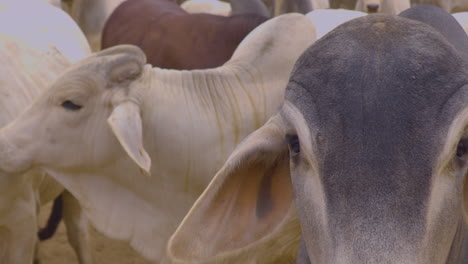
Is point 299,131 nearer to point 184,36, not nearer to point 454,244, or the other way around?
point 454,244

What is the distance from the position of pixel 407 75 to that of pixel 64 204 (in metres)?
3.19

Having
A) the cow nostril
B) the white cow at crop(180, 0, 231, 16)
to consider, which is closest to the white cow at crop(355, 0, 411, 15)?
the cow nostril

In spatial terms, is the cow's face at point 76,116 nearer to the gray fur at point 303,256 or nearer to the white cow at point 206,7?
the gray fur at point 303,256

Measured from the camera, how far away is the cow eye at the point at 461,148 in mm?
1694

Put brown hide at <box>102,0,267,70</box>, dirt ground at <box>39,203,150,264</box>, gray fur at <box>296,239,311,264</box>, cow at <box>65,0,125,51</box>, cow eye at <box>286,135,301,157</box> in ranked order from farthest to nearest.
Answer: cow at <box>65,0,125,51</box>, dirt ground at <box>39,203,150,264</box>, brown hide at <box>102,0,267,70</box>, gray fur at <box>296,239,311,264</box>, cow eye at <box>286,135,301,157</box>

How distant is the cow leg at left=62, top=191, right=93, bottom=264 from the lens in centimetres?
452

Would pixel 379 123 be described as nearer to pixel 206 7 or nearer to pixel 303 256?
pixel 303 256

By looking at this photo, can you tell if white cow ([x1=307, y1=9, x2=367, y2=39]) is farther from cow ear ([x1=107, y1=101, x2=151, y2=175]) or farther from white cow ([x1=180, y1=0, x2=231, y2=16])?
white cow ([x1=180, y1=0, x2=231, y2=16])

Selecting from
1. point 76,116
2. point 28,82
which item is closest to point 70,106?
point 76,116

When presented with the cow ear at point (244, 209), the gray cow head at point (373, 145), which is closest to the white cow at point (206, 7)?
the cow ear at point (244, 209)

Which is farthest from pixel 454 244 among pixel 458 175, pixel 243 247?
pixel 243 247

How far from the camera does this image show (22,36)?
4.05 metres

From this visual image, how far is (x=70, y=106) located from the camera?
329cm

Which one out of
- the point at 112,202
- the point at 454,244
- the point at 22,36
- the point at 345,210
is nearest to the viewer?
the point at 345,210
